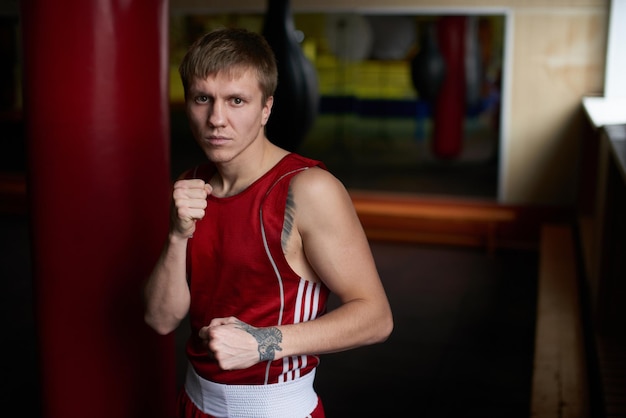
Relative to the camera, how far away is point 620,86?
611cm

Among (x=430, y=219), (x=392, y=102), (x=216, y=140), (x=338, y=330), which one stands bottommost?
(x=430, y=219)

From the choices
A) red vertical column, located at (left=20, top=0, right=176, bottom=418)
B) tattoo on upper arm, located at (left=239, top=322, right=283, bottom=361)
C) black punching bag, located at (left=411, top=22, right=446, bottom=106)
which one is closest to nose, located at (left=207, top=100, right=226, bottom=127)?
tattoo on upper arm, located at (left=239, top=322, right=283, bottom=361)

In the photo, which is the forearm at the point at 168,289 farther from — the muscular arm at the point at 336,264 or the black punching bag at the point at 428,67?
the black punching bag at the point at 428,67

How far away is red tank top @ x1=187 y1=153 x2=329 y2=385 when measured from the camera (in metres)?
1.47

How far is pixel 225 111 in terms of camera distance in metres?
1.43

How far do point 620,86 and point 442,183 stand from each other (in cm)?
379

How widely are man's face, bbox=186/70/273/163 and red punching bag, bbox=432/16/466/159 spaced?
21.1 feet

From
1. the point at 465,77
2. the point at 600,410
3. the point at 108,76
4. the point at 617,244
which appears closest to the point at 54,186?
the point at 108,76

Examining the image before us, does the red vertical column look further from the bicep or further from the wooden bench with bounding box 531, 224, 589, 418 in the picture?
the wooden bench with bounding box 531, 224, 589, 418

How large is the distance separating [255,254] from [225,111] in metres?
0.28

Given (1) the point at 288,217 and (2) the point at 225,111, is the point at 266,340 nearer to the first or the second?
(1) the point at 288,217

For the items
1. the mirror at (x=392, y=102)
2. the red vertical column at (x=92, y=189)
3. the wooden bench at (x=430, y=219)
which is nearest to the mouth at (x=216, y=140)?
the red vertical column at (x=92, y=189)

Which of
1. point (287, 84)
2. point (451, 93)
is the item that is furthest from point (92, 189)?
point (451, 93)

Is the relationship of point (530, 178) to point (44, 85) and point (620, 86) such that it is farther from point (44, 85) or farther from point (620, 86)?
point (44, 85)
